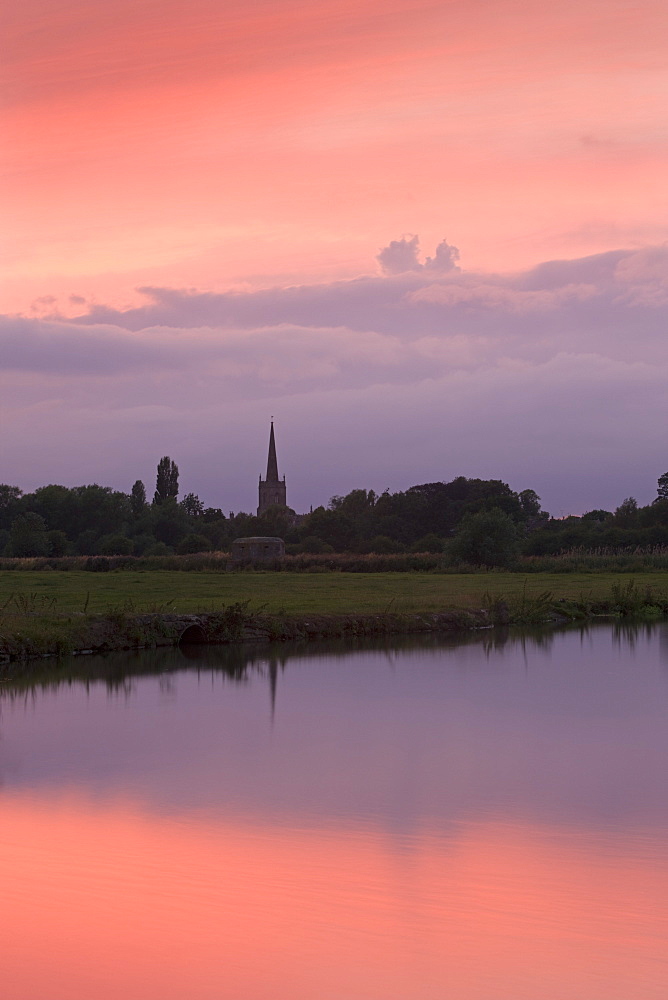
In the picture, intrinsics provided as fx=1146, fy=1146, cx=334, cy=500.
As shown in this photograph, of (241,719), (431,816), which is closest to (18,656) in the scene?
(241,719)

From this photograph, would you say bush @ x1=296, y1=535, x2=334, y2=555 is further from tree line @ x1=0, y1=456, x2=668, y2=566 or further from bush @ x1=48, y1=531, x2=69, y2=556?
bush @ x1=48, y1=531, x2=69, y2=556

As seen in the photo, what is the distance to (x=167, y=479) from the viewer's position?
144 meters

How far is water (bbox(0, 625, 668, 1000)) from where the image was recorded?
28.5 ft

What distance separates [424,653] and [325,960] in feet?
66.1

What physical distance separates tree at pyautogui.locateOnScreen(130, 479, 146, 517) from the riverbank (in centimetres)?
9100

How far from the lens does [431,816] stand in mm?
13336

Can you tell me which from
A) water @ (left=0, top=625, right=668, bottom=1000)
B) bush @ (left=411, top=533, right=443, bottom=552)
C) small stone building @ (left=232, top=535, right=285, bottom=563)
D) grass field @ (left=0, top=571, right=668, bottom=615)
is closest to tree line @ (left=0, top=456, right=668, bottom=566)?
bush @ (left=411, top=533, right=443, bottom=552)

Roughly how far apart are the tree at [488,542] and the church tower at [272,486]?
121 m

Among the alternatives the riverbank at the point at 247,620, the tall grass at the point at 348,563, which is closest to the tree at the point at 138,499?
the tall grass at the point at 348,563

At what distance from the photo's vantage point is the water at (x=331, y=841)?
8.67 m

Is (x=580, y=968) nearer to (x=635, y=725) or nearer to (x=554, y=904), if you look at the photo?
(x=554, y=904)

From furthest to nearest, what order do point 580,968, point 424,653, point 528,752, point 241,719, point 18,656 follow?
point 424,653
point 18,656
point 241,719
point 528,752
point 580,968

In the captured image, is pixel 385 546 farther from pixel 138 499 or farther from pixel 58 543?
pixel 138 499

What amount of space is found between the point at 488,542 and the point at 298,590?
21.7 m
